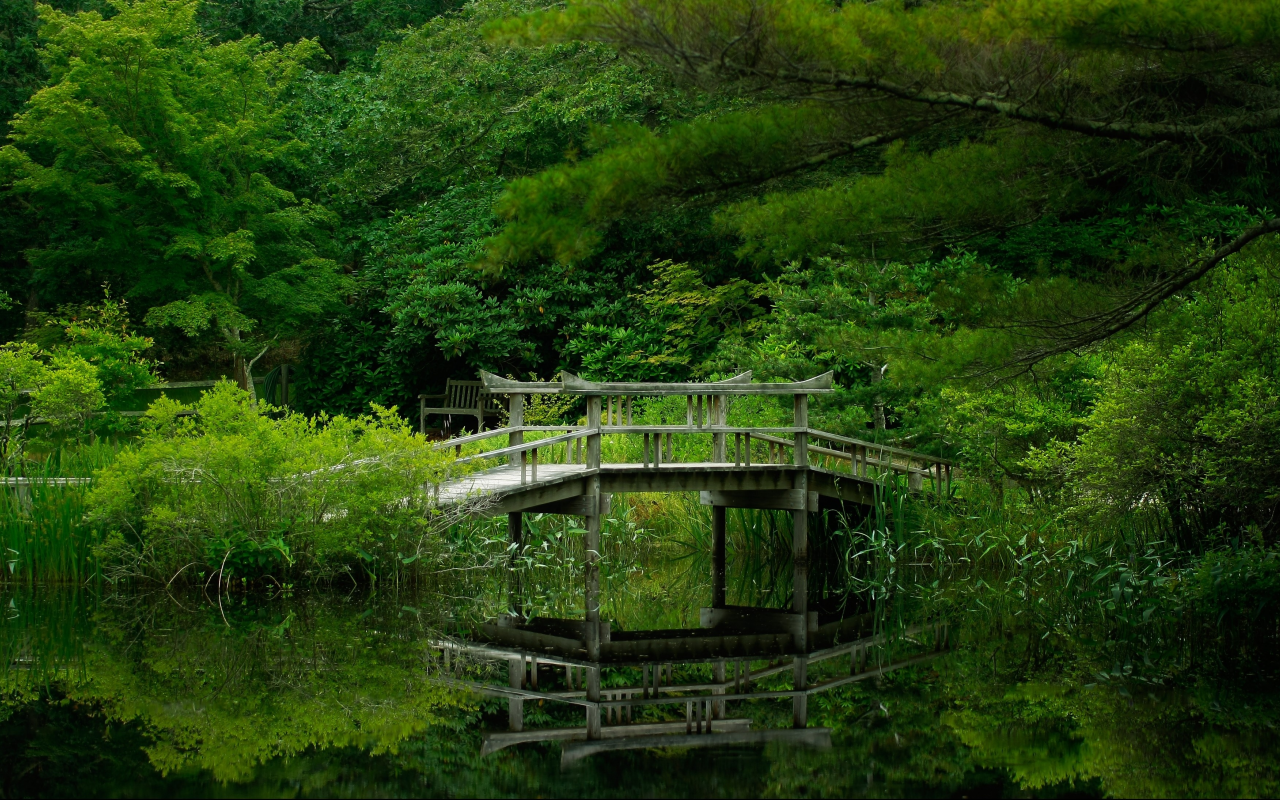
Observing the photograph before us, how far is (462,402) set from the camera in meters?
21.9

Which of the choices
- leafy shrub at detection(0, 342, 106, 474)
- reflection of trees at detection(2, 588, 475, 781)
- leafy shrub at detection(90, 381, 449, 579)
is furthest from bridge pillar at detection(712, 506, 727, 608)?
leafy shrub at detection(0, 342, 106, 474)

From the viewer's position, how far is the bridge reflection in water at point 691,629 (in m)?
7.95

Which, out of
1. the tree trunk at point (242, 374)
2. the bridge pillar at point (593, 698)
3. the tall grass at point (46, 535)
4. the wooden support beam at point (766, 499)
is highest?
the tree trunk at point (242, 374)

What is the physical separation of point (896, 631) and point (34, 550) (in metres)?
7.75

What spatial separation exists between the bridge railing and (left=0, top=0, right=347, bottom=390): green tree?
9.24 meters

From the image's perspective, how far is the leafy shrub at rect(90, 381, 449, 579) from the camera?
1140 centimetres

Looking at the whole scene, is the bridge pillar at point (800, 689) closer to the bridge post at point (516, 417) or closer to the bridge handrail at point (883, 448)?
the bridge handrail at point (883, 448)

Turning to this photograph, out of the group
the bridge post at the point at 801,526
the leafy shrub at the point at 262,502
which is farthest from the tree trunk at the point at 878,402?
the leafy shrub at the point at 262,502

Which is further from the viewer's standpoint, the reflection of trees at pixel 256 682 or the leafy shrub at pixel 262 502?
the leafy shrub at pixel 262 502

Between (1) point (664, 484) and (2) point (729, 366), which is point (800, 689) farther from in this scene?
(2) point (729, 366)

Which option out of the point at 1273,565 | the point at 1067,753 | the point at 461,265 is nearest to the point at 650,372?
the point at 461,265

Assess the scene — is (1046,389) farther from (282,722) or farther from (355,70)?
(355,70)

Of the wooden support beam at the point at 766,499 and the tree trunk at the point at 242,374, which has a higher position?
the tree trunk at the point at 242,374

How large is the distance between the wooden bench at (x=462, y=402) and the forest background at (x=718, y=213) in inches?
23.3
